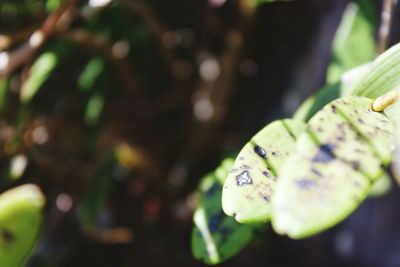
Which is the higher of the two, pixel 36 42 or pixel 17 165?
pixel 36 42

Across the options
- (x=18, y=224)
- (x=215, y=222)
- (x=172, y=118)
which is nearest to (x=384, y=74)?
(x=215, y=222)

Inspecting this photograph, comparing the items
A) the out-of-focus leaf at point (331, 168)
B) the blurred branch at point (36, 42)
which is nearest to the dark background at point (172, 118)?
the blurred branch at point (36, 42)

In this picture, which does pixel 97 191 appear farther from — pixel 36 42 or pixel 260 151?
pixel 260 151

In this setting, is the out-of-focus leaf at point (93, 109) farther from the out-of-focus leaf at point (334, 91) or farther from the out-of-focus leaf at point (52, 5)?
the out-of-focus leaf at point (334, 91)

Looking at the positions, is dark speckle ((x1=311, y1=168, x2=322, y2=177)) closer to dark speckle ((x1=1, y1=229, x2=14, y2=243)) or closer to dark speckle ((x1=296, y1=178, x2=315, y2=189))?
dark speckle ((x1=296, y1=178, x2=315, y2=189))

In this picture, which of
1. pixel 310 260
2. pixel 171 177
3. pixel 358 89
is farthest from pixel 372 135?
pixel 310 260

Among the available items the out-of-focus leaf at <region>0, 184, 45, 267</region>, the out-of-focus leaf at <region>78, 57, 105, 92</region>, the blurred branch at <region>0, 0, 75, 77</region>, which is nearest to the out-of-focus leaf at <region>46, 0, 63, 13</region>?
the blurred branch at <region>0, 0, 75, 77</region>

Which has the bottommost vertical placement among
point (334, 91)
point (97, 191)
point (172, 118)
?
point (172, 118)
